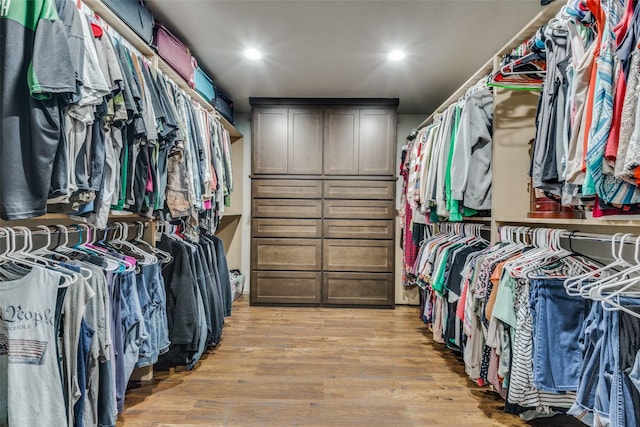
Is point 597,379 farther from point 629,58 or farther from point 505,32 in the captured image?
point 505,32

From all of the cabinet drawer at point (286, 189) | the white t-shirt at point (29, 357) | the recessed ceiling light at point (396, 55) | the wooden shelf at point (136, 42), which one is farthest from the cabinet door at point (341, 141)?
the white t-shirt at point (29, 357)

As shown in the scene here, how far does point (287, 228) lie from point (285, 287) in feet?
2.15

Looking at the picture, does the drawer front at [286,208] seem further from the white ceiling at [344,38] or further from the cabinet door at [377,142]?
the white ceiling at [344,38]

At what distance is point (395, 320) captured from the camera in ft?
11.4

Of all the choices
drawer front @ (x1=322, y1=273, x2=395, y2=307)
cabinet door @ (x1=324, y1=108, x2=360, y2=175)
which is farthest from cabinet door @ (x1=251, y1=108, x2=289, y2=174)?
drawer front @ (x1=322, y1=273, x2=395, y2=307)

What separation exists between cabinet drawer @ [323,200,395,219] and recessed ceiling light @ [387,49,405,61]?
1.53 m

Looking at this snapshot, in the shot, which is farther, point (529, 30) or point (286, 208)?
point (286, 208)

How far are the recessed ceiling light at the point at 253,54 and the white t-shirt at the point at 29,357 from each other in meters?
2.16

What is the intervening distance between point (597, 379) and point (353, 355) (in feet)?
5.48

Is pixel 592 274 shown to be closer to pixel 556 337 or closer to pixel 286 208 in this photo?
pixel 556 337

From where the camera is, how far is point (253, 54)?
278cm

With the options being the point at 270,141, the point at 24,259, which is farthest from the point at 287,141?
the point at 24,259

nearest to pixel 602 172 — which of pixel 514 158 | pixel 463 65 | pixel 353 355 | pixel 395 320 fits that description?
pixel 514 158

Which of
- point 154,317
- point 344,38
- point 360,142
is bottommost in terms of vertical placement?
point 154,317
